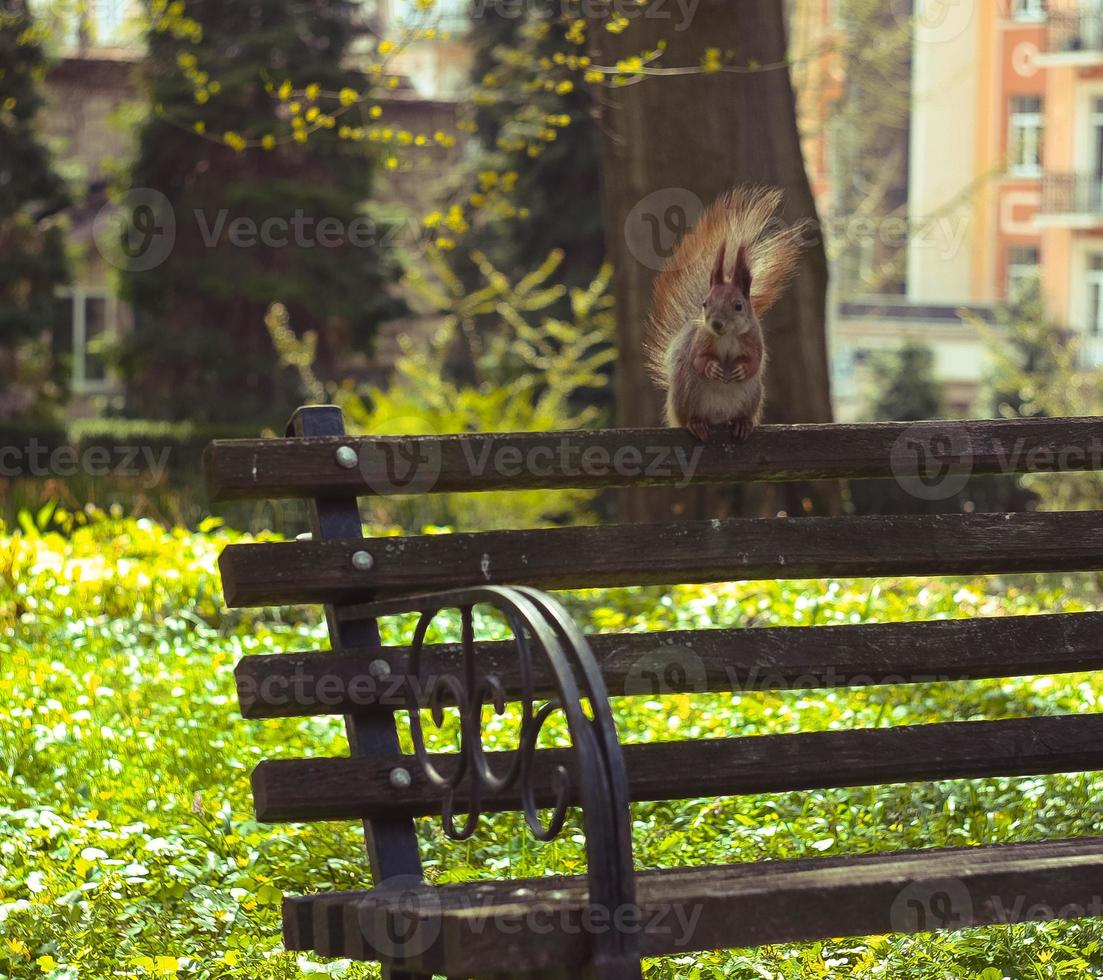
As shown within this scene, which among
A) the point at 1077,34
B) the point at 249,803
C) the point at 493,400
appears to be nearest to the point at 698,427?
the point at 249,803

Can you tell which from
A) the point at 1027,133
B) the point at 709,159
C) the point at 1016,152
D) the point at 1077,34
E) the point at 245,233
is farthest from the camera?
the point at 1027,133

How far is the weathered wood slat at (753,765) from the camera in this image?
2656 millimetres

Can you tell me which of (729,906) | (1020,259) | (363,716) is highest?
(1020,259)

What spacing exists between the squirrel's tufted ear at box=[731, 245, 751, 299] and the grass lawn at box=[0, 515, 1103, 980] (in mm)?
1382

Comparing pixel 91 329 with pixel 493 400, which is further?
pixel 91 329

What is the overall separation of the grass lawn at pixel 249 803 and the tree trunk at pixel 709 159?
1.13m

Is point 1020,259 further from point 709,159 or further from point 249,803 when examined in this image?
point 249,803

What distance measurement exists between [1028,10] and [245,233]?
63.7 ft

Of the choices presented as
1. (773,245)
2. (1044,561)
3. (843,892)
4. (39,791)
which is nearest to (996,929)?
(1044,561)

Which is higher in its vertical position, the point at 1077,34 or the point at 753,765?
the point at 1077,34

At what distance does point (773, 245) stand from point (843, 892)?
1.74 meters

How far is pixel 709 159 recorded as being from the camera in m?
7.16

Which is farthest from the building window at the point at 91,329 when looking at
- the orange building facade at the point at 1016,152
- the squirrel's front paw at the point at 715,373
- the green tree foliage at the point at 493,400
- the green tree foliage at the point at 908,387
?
the squirrel's front paw at the point at 715,373

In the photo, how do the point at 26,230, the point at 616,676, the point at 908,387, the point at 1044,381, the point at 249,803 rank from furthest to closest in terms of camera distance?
the point at 908,387 → the point at 1044,381 → the point at 26,230 → the point at 249,803 → the point at 616,676
